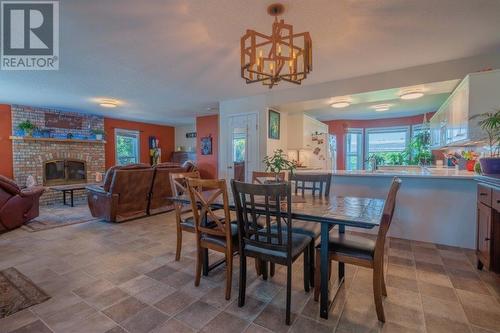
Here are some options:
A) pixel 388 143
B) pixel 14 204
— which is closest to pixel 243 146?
pixel 14 204

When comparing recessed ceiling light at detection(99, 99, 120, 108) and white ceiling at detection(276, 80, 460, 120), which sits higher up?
recessed ceiling light at detection(99, 99, 120, 108)

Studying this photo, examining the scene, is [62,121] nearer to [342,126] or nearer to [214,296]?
[214,296]

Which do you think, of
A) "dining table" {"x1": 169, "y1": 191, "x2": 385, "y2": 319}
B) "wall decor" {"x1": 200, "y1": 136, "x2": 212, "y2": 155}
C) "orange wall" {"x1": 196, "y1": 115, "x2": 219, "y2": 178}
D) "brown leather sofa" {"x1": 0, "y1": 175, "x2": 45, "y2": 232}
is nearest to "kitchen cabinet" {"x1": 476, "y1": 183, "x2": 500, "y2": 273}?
"dining table" {"x1": 169, "y1": 191, "x2": 385, "y2": 319}

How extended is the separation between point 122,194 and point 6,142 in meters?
4.07

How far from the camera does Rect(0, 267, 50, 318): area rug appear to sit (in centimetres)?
182

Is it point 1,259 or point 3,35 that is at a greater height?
point 3,35

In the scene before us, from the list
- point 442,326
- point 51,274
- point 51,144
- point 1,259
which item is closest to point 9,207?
point 1,259

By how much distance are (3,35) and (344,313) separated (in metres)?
4.26

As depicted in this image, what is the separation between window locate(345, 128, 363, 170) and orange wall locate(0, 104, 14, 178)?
9.23 metres

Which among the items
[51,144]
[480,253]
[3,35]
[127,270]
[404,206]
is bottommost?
[127,270]

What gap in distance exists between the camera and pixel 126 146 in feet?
27.2

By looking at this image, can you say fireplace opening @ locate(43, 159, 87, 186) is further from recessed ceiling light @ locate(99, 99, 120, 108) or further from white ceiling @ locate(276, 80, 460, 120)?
white ceiling @ locate(276, 80, 460, 120)

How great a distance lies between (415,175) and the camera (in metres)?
3.11

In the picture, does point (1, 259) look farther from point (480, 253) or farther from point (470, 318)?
point (480, 253)
